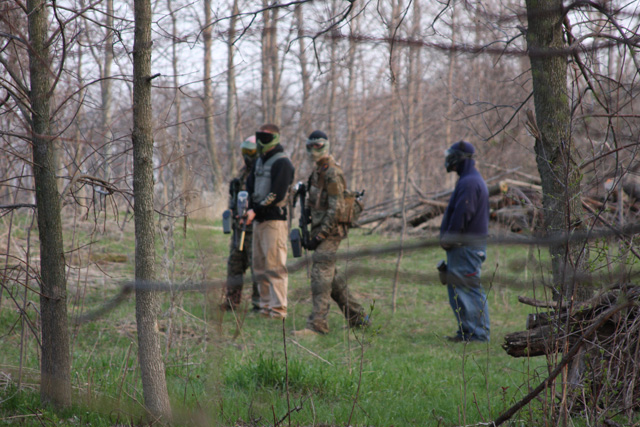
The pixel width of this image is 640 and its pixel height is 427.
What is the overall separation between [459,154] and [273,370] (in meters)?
3.25

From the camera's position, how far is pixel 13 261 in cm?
626

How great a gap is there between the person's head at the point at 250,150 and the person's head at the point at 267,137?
397mm

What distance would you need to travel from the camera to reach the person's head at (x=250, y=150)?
745 cm

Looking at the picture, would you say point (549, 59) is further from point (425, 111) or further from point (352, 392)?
point (425, 111)

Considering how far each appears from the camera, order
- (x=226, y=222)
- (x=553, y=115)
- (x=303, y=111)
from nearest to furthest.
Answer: (x=553, y=115)
(x=226, y=222)
(x=303, y=111)

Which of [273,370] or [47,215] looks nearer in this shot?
[47,215]

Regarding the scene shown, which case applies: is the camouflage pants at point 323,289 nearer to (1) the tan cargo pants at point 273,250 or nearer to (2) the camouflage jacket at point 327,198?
(2) the camouflage jacket at point 327,198

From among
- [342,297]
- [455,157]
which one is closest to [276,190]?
[342,297]

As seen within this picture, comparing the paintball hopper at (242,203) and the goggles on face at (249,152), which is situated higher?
the goggles on face at (249,152)

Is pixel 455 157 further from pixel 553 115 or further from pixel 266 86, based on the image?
pixel 266 86

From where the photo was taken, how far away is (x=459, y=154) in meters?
6.30

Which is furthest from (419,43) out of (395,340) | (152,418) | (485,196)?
(395,340)

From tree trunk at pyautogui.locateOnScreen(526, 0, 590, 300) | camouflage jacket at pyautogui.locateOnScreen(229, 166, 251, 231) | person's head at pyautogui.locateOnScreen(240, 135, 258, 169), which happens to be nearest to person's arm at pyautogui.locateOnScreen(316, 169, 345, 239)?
person's head at pyautogui.locateOnScreen(240, 135, 258, 169)

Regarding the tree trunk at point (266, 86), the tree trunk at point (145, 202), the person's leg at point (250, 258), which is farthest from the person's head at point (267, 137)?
the tree trunk at point (266, 86)
